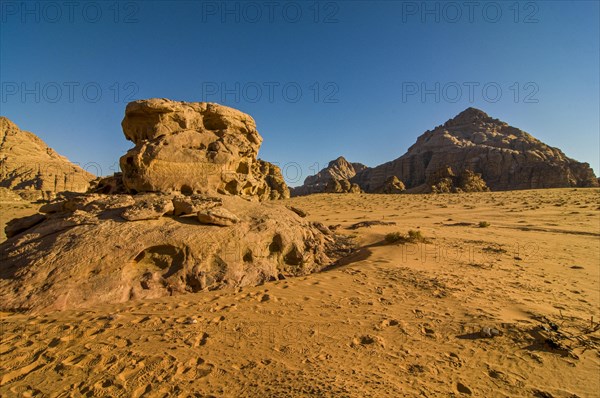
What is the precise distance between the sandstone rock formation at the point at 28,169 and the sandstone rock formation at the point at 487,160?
60.7m

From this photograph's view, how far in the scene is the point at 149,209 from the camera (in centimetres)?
699

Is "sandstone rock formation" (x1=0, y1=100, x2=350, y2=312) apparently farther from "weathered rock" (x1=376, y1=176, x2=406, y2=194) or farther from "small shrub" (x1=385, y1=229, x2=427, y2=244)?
"weathered rock" (x1=376, y1=176, x2=406, y2=194)

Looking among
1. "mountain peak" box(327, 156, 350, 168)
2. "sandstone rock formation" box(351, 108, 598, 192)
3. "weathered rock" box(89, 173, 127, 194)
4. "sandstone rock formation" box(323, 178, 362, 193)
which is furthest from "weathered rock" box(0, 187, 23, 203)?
"mountain peak" box(327, 156, 350, 168)

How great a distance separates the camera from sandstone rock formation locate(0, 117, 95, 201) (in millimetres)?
50375

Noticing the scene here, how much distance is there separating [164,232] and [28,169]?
67.2 metres

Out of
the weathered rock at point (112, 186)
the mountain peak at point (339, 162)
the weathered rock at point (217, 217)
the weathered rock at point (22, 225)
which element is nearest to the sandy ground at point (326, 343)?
the weathered rock at point (217, 217)

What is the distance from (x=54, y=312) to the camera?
15.7 feet

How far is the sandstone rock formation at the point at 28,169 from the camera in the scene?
165 feet

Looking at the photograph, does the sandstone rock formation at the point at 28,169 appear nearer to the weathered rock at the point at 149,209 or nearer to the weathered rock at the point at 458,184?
the weathered rock at the point at 149,209

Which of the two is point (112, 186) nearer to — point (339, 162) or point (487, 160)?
point (487, 160)

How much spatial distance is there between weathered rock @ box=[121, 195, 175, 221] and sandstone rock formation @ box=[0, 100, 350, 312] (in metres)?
0.02

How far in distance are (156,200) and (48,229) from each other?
7.59ft

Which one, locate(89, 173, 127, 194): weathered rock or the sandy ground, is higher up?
locate(89, 173, 127, 194): weathered rock

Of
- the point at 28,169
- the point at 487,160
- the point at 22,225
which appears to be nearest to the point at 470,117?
the point at 487,160
